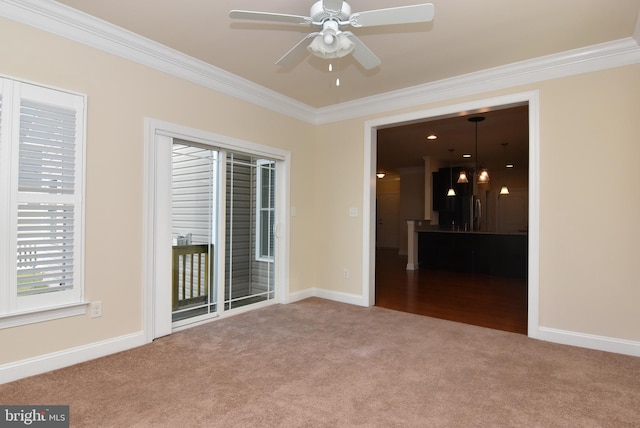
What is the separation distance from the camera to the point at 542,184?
10.7ft

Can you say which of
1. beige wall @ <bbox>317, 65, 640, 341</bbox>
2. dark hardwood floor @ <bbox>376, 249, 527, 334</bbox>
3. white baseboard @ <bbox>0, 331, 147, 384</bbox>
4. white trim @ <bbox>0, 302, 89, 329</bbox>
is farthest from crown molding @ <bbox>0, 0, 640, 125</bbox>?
dark hardwood floor @ <bbox>376, 249, 527, 334</bbox>

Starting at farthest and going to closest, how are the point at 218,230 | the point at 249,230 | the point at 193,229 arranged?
the point at 249,230
the point at 218,230
the point at 193,229

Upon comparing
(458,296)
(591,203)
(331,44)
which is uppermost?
(331,44)

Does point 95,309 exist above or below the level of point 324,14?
below

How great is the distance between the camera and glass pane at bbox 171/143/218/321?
134 inches

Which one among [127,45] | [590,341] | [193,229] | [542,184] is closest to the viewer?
[127,45]

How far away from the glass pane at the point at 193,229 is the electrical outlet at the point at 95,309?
0.70 m

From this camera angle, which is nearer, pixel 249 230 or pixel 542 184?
pixel 542 184

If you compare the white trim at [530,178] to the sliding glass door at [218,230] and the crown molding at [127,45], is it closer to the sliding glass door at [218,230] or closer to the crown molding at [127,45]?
the sliding glass door at [218,230]

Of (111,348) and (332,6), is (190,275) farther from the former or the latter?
(332,6)

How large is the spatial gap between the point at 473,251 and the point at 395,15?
6.19 meters

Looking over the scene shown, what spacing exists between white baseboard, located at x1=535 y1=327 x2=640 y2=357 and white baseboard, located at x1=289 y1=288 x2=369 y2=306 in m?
1.90

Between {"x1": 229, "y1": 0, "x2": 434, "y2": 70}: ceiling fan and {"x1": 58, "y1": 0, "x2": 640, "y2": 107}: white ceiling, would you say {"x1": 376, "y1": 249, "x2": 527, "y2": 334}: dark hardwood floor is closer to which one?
{"x1": 58, "y1": 0, "x2": 640, "y2": 107}: white ceiling

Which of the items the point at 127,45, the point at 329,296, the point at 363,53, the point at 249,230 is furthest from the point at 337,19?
the point at 329,296
